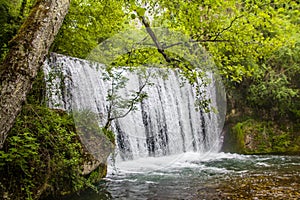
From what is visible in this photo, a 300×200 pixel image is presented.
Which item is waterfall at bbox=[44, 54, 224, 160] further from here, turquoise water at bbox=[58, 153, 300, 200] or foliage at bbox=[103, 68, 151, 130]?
turquoise water at bbox=[58, 153, 300, 200]

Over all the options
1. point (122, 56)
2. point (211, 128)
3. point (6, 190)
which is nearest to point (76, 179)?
point (6, 190)

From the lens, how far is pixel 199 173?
7012 millimetres

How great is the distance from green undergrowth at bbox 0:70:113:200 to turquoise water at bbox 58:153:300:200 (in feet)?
2.29

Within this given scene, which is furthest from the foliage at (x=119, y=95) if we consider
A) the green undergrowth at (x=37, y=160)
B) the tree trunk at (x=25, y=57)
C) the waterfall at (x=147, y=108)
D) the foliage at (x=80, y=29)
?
the tree trunk at (x=25, y=57)

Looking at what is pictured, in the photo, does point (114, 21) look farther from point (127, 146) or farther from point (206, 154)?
point (206, 154)

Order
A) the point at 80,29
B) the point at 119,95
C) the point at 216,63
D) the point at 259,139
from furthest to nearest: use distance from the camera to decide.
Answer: the point at 259,139
the point at 80,29
the point at 119,95
the point at 216,63

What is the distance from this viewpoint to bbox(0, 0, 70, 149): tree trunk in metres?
2.09

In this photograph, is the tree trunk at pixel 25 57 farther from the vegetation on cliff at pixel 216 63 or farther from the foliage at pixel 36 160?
the foliage at pixel 36 160

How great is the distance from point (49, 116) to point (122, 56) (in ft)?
4.61

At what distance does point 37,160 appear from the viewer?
418cm

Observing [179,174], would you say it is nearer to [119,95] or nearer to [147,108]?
[119,95]

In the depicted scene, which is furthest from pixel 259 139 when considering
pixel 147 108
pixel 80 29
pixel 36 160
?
pixel 36 160

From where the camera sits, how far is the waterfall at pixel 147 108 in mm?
6676

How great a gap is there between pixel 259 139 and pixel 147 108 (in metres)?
4.26
